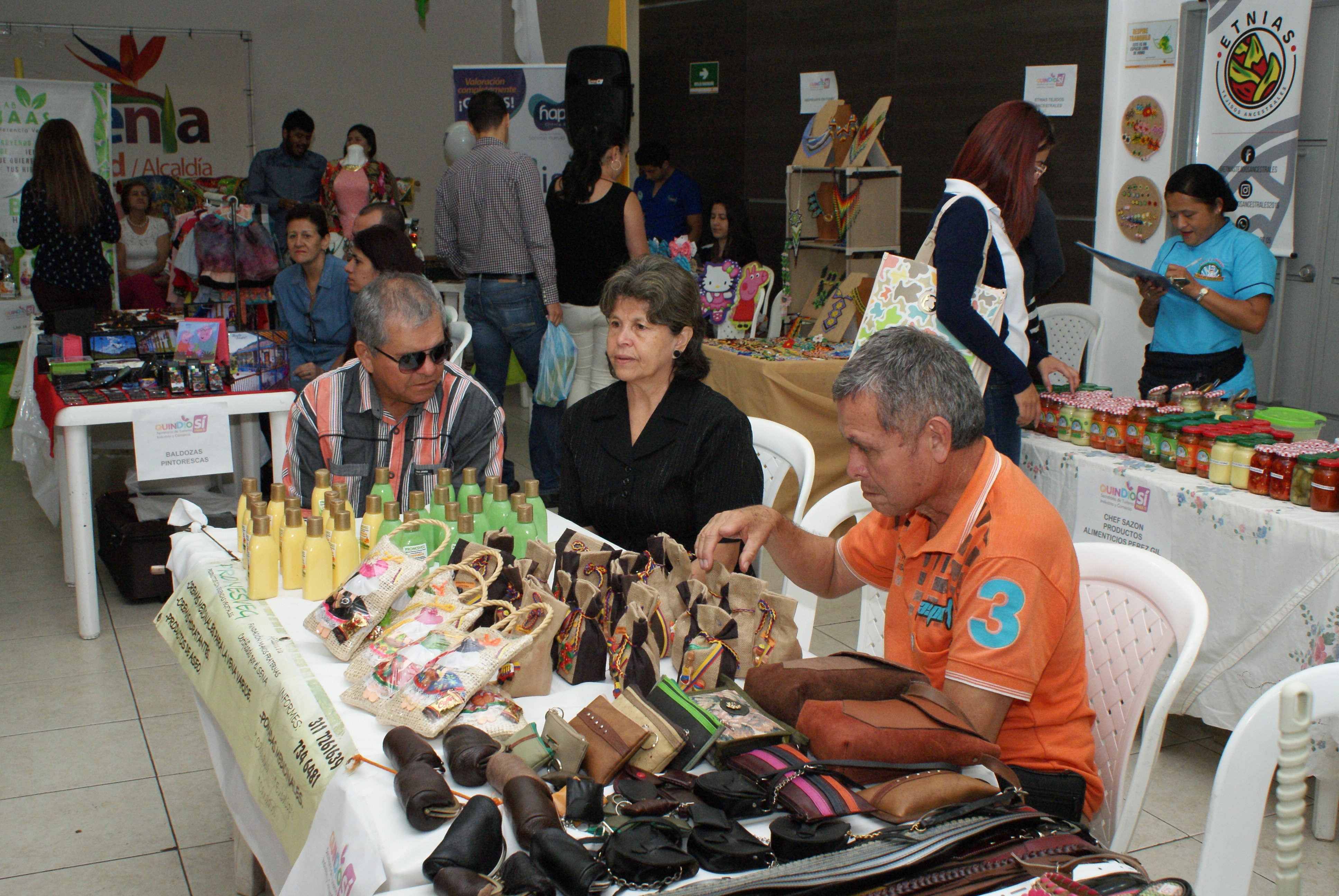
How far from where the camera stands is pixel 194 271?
320 inches

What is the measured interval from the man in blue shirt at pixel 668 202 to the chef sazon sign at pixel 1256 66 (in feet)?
12.6

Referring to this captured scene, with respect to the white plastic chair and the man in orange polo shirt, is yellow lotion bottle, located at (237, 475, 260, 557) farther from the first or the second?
the white plastic chair

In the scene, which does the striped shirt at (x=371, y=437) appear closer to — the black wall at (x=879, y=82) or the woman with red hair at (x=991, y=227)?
the woman with red hair at (x=991, y=227)

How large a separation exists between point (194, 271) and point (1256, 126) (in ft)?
23.0

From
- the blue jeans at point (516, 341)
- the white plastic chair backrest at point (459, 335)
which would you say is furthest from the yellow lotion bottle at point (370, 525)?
the blue jeans at point (516, 341)

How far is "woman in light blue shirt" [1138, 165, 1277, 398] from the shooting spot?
370 cm

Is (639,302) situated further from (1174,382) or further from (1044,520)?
(1174,382)

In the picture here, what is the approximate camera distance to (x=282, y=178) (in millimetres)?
8758

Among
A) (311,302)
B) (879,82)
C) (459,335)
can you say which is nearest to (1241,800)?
(459,335)

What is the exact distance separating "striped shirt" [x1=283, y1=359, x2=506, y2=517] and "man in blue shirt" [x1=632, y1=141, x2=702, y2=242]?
16.5 ft

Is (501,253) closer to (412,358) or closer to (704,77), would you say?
(412,358)

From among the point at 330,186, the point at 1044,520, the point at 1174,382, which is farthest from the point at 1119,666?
the point at 330,186

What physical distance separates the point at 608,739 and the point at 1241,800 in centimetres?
87

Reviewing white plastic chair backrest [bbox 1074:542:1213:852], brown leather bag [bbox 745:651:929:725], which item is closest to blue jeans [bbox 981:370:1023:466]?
white plastic chair backrest [bbox 1074:542:1213:852]
